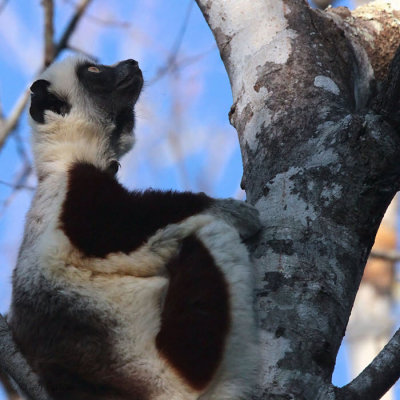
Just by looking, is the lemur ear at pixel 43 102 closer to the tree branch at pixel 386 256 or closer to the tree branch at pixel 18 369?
the tree branch at pixel 18 369

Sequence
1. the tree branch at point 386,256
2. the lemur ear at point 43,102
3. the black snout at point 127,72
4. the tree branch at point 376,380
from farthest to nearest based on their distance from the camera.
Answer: the tree branch at point 386,256 < the black snout at point 127,72 < the lemur ear at point 43,102 < the tree branch at point 376,380

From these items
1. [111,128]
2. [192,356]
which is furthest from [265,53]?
[192,356]

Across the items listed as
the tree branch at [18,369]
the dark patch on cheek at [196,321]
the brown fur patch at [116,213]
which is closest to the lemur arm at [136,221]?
the brown fur patch at [116,213]

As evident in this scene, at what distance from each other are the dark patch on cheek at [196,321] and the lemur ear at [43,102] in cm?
182

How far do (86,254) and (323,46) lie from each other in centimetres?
199

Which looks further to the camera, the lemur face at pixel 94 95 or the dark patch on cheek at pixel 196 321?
the lemur face at pixel 94 95

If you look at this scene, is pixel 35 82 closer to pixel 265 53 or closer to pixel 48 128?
pixel 48 128

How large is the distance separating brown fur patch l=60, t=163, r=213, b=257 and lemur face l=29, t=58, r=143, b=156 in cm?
99

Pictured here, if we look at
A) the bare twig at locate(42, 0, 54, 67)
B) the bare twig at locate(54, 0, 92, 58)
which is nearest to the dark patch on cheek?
the bare twig at locate(42, 0, 54, 67)

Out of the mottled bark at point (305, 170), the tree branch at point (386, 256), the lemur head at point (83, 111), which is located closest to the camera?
the mottled bark at point (305, 170)

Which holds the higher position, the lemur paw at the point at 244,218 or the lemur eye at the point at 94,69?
the lemur eye at the point at 94,69

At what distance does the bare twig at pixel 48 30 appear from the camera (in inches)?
304

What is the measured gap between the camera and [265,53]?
4.55 m

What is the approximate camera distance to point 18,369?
3.60 metres
